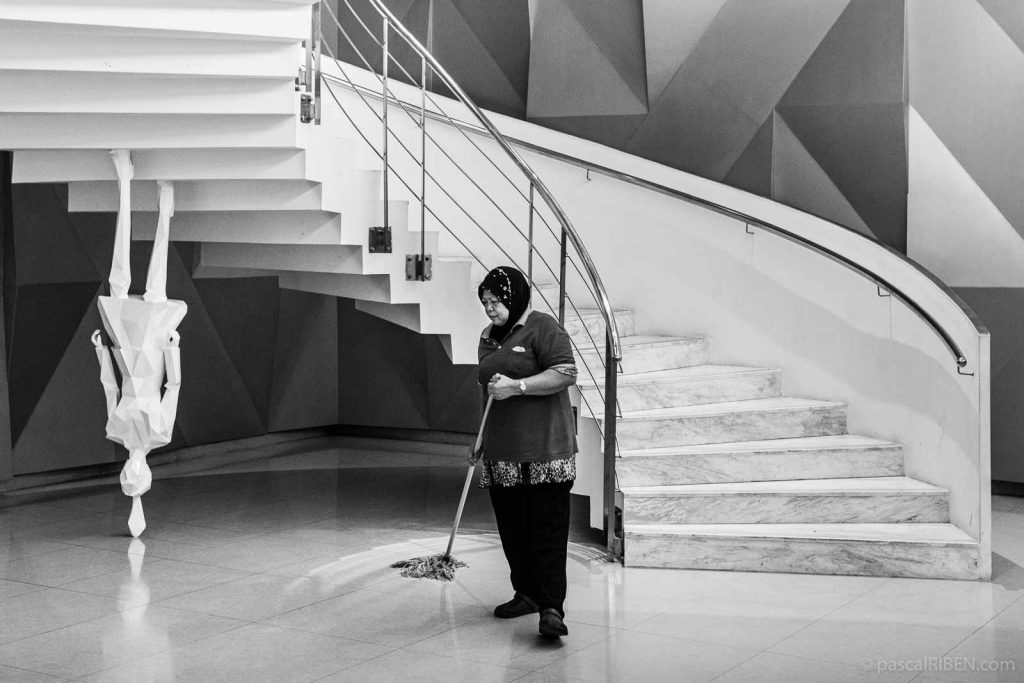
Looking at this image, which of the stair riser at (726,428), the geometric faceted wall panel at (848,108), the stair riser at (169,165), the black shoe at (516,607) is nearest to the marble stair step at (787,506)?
the stair riser at (726,428)

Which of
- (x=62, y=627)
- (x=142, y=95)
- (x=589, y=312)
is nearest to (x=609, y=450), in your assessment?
(x=589, y=312)

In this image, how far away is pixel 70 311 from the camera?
8328mm

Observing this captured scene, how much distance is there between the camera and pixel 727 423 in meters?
6.31

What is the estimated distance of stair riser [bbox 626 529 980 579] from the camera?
551 centimetres

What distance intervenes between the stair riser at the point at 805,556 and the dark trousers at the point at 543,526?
1207 mm

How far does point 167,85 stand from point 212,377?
4344mm

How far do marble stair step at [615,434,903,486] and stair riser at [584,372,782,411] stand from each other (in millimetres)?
377

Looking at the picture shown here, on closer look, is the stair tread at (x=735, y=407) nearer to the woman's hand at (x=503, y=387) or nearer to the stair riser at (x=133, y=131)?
the woman's hand at (x=503, y=387)

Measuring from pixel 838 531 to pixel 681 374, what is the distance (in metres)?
1.50

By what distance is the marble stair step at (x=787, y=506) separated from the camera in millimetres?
5816

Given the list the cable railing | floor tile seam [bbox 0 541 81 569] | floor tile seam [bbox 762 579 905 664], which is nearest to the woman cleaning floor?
floor tile seam [bbox 762 579 905 664]

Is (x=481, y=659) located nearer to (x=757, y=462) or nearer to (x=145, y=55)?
(x=757, y=462)

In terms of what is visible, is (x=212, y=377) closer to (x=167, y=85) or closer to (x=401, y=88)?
(x=401, y=88)

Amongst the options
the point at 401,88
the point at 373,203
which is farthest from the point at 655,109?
the point at 373,203
